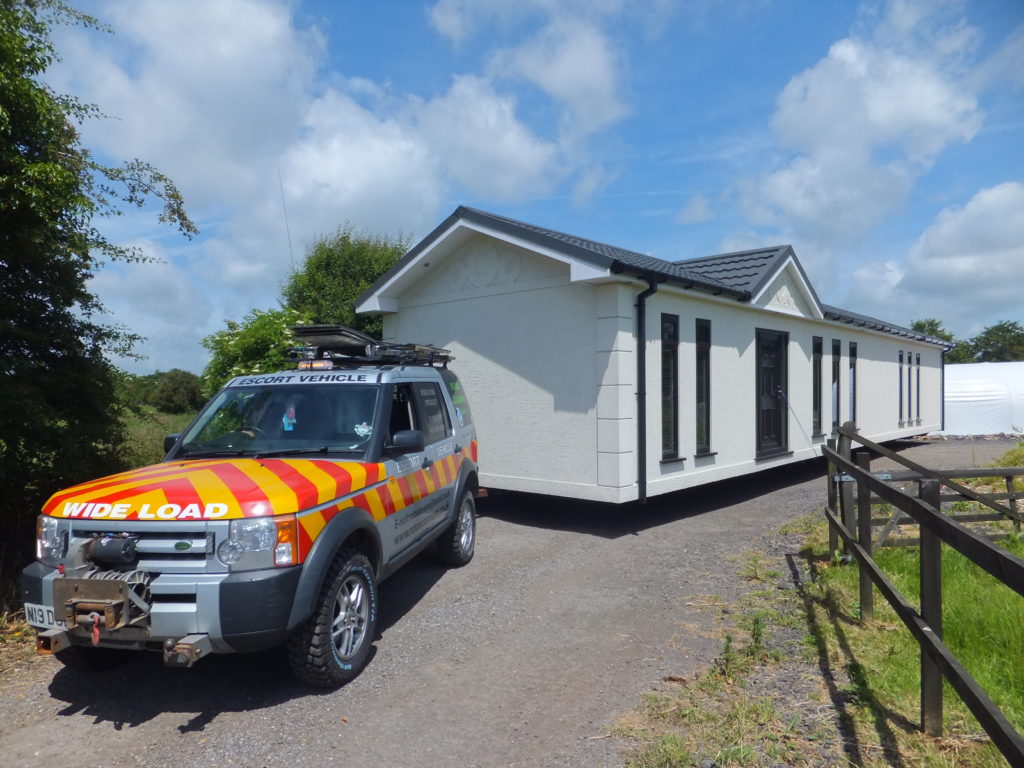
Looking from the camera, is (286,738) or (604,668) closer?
(286,738)

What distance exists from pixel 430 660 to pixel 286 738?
4.20ft

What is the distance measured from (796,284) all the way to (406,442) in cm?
1042

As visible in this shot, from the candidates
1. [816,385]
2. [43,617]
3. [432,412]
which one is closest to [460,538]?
[432,412]

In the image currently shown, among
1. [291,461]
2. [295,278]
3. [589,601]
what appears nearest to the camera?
[291,461]

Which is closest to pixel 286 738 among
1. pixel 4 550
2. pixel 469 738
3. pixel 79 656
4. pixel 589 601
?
pixel 469 738

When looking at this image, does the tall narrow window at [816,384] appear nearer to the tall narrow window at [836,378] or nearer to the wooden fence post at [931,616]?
the tall narrow window at [836,378]

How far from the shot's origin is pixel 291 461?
4.75m

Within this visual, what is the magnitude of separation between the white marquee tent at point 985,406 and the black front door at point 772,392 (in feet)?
58.2

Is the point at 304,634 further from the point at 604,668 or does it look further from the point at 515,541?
the point at 515,541

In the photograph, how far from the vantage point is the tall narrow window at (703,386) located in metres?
10.5

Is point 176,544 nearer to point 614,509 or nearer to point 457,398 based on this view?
point 457,398

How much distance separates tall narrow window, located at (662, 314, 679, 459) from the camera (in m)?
9.76

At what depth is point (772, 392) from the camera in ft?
42.1

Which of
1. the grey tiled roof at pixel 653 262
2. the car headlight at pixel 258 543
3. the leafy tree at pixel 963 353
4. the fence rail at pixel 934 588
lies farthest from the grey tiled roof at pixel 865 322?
the leafy tree at pixel 963 353
